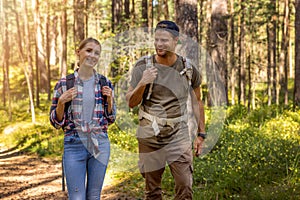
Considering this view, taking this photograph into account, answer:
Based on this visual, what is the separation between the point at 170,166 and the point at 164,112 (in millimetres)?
610

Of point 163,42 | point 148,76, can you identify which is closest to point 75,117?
point 148,76

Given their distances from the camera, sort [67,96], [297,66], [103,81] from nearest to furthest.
Answer: [67,96], [103,81], [297,66]

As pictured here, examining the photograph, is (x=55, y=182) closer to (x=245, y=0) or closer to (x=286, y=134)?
(x=286, y=134)

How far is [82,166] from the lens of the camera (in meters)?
4.17

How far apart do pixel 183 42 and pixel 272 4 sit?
685 inches

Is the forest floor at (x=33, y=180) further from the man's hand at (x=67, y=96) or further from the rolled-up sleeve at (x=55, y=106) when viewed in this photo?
the man's hand at (x=67, y=96)

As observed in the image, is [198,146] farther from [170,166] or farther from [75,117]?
[75,117]

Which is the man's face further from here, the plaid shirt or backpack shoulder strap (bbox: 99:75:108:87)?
the plaid shirt

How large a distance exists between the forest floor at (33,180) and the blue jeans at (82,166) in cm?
387

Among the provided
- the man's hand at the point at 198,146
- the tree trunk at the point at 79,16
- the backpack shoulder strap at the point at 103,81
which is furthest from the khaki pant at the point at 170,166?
the tree trunk at the point at 79,16

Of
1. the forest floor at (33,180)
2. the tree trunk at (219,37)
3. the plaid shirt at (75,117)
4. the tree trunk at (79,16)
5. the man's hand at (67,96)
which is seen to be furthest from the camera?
→ the tree trunk at (79,16)

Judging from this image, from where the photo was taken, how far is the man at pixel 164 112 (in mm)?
4617

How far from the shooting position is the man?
4617 millimetres

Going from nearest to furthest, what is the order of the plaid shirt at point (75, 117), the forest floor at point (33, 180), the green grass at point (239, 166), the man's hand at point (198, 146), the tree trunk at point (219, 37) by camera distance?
the plaid shirt at point (75, 117), the man's hand at point (198, 146), the green grass at point (239, 166), the forest floor at point (33, 180), the tree trunk at point (219, 37)
